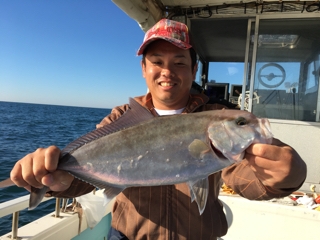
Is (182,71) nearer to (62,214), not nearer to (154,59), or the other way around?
(154,59)

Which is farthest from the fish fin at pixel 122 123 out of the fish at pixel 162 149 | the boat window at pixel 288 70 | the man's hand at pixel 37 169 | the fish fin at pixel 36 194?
the boat window at pixel 288 70

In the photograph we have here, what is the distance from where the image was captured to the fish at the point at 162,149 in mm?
1543

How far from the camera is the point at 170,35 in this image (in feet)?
7.16

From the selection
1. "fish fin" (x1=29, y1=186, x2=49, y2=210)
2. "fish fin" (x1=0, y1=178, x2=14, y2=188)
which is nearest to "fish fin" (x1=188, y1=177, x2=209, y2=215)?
"fish fin" (x1=29, y1=186, x2=49, y2=210)

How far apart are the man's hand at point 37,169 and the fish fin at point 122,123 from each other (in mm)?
104

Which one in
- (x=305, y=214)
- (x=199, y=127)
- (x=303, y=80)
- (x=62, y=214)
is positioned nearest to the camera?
(x=199, y=127)

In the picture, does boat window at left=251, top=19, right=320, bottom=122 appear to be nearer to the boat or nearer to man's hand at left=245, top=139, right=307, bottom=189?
the boat

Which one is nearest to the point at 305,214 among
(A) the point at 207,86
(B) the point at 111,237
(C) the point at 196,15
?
(B) the point at 111,237

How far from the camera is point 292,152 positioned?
152cm

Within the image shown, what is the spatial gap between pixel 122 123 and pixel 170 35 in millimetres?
902

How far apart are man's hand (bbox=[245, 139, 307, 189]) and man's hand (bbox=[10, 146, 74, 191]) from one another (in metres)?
1.23

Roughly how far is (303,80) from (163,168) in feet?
17.5

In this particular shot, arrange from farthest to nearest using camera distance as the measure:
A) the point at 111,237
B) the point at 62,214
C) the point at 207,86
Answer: the point at 207,86
the point at 62,214
the point at 111,237

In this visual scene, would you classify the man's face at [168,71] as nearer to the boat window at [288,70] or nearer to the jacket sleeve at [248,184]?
the jacket sleeve at [248,184]
